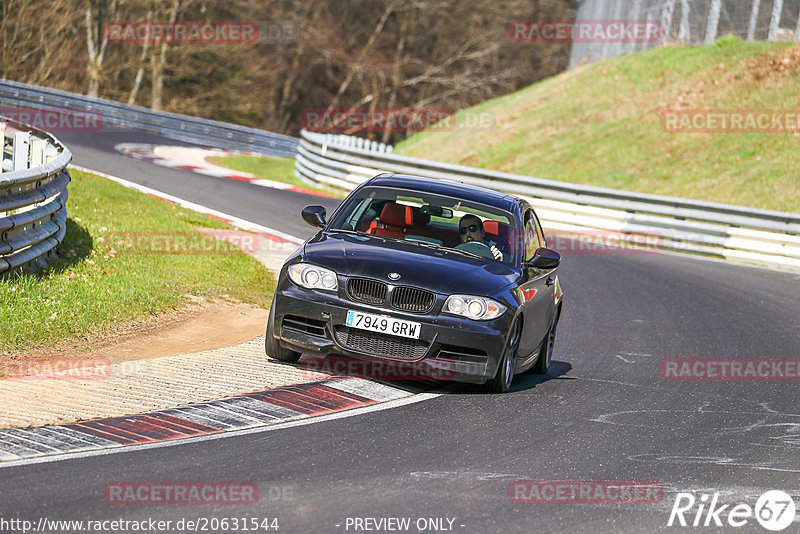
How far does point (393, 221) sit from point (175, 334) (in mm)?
2279

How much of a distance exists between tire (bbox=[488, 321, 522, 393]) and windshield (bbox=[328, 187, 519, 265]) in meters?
0.75

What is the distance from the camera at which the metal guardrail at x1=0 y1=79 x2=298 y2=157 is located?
112ft

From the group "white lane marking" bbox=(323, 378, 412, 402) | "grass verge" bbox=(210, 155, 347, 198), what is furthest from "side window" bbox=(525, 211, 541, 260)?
"grass verge" bbox=(210, 155, 347, 198)

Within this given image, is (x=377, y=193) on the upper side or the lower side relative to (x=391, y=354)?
upper

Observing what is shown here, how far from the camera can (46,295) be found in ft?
32.2

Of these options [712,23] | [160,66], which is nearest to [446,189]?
[712,23]

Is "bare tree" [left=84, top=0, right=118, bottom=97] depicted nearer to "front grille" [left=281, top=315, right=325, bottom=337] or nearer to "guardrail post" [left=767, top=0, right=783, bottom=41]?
"guardrail post" [left=767, top=0, right=783, bottom=41]

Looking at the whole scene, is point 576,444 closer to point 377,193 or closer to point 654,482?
point 654,482

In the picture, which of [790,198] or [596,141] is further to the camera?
[596,141]

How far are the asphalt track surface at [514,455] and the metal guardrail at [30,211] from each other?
4.16 metres

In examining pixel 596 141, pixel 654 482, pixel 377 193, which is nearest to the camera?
pixel 654 482

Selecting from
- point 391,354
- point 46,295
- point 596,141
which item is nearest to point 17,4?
point 596,141

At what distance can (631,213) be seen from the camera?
2269 cm

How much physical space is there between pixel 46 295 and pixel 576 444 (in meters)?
5.11
